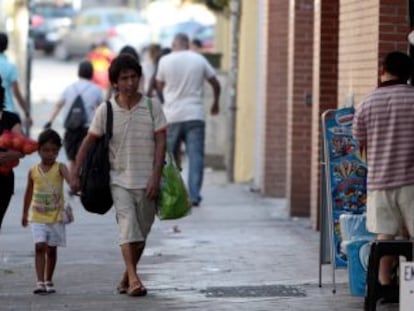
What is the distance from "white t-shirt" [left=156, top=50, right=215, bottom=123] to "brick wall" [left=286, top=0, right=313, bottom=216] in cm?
120

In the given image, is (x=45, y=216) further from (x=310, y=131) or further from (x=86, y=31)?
(x=86, y=31)

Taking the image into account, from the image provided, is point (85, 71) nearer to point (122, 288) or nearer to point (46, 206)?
point (46, 206)

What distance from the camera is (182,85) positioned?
1703cm

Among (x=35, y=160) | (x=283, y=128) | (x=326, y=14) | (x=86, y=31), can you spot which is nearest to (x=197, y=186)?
(x=283, y=128)

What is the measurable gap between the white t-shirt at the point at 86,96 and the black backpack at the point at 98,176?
6209 millimetres

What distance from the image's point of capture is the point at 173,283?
11.6 metres

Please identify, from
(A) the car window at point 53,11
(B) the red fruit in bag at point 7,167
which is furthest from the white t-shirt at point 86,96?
(A) the car window at point 53,11

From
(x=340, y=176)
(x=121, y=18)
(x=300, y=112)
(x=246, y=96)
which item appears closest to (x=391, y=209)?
(x=340, y=176)

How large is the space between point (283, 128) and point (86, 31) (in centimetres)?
3130

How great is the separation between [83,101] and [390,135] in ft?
24.8

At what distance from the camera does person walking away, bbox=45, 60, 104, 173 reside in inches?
672

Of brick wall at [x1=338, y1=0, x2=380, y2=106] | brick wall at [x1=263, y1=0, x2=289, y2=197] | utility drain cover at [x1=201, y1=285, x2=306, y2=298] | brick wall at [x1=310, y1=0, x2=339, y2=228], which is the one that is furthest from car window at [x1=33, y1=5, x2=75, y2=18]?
utility drain cover at [x1=201, y1=285, x2=306, y2=298]

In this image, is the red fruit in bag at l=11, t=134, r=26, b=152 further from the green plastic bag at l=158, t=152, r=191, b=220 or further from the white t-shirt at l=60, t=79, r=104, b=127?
the white t-shirt at l=60, t=79, r=104, b=127

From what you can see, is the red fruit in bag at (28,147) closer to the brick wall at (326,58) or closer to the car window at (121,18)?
the brick wall at (326,58)
